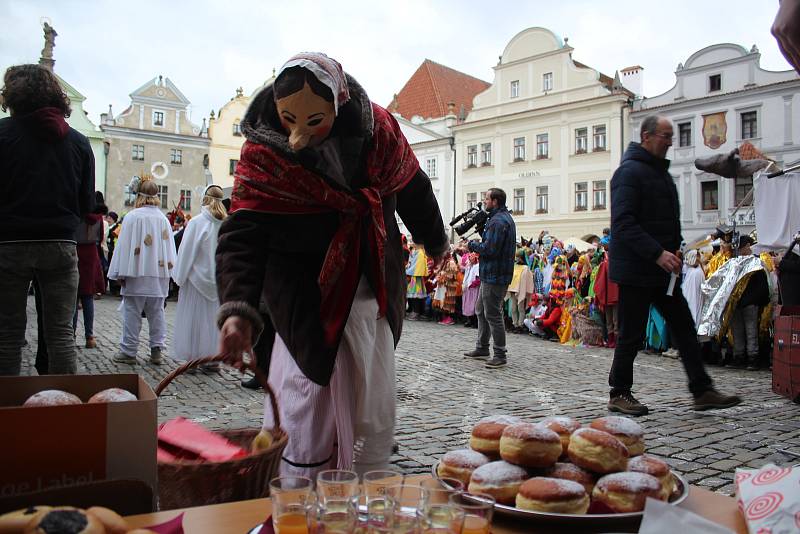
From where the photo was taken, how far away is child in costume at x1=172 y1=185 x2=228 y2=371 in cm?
713

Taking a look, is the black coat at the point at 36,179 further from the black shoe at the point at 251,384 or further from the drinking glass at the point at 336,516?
the drinking glass at the point at 336,516

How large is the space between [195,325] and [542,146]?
110ft

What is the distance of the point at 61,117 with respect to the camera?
4.05 m

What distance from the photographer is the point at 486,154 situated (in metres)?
40.4

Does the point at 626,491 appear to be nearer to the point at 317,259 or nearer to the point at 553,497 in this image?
the point at 553,497

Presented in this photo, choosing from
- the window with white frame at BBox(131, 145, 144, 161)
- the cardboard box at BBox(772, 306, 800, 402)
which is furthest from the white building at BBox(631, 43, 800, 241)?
the window with white frame at BBox(131, 145, 144, 161)

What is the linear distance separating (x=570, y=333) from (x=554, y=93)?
28612mm

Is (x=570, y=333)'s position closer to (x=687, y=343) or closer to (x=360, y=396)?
(x=687, y=343)

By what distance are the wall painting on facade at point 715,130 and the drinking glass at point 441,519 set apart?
34.8 metres

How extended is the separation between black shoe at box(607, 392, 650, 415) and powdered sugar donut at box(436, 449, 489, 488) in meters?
3.83

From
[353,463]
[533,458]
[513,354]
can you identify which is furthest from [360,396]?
[513,354]

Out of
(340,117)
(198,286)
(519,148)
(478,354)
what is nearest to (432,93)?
(519,148)

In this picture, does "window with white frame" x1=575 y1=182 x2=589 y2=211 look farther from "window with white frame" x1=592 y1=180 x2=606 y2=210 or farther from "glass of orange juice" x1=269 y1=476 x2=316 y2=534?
"glass of orange juice" x1=269 y1=476 x2=316 y2=534

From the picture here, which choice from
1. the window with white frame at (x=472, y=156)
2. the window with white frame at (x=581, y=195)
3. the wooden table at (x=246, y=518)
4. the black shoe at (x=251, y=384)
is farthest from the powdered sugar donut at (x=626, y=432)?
the window with white frame at (x=472, y=156)
